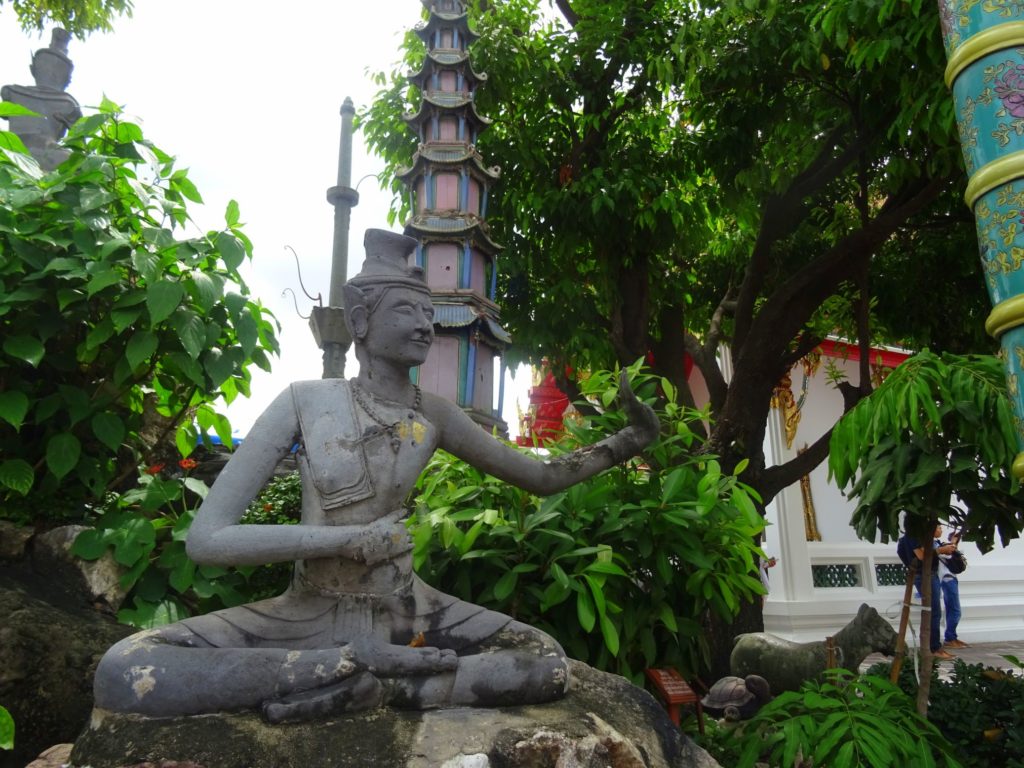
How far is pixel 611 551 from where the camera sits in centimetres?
306

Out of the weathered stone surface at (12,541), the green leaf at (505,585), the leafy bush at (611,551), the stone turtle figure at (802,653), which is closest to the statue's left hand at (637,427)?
the leafy bush at (611,551)

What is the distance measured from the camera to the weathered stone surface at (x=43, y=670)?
2.92m

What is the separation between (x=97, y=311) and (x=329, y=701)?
95.5 inches

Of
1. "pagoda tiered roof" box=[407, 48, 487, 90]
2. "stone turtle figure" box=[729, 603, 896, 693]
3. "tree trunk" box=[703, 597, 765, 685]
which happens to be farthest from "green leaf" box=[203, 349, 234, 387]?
"tree trunk" box=[703, 597, 765, 685]

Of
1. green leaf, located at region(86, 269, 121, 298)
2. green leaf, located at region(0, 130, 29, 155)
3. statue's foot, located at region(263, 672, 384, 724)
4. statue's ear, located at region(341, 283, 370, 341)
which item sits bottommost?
statue's foot, located at region(263, 672, 384, 724)

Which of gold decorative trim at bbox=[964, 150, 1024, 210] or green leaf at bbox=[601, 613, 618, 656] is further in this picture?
green leaf at bbox=[601, 613, 618, 656]

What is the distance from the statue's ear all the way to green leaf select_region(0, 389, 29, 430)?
1579 millimetres

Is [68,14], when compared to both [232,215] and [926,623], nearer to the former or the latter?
[232,215]

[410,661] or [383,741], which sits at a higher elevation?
[410,661]

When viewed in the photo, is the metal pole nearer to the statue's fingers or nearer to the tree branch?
the statue's fingers

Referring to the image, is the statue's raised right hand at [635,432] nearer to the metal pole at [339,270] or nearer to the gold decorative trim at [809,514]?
the metal pole at [339,270]

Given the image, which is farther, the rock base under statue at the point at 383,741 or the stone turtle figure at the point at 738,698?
the stone turtle figure at the point at 738,698

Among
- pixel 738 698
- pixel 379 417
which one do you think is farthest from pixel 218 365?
pixel 738 698

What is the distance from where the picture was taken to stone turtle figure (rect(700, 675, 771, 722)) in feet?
15.5
